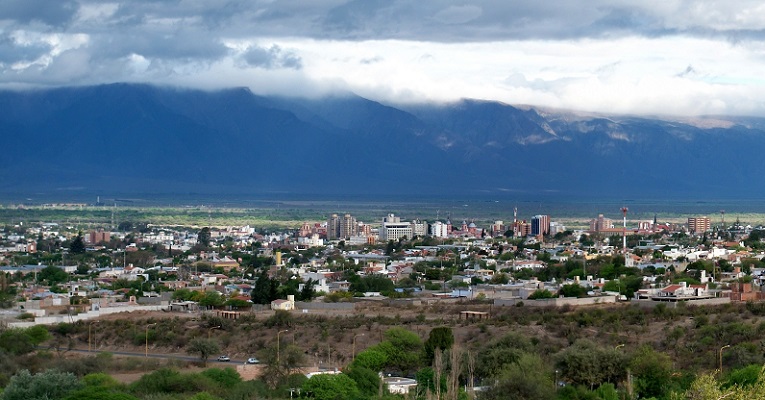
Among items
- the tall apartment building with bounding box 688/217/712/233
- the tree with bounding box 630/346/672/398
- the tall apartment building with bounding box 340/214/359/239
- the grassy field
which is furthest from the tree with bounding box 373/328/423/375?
the grassy field

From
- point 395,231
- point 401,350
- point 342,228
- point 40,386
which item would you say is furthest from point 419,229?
point 40,386

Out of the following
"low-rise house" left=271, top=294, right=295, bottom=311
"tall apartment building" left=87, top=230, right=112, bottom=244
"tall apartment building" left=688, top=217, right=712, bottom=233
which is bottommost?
"tall apartment building" left=87, top=230, right=112, bottom=244

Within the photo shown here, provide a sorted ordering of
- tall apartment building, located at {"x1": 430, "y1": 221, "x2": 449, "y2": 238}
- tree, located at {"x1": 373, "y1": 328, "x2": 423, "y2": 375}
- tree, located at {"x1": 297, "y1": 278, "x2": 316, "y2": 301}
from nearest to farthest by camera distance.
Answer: tree, located at {"x1": 373, "y1": 328, "x2": 423, "y2": 375}
tree, located at {"x1": 297, "y1": 278, "x2": 316, "y2": 301}
tall apartment building, located at {"x1": 430, "y1": 221, "x2": 449, "y2": 238}

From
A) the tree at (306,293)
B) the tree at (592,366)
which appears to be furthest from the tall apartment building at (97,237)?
the tree at (592,366)

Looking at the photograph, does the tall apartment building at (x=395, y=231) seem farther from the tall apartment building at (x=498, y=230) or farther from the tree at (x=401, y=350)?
the tree at (x=401, y=350)

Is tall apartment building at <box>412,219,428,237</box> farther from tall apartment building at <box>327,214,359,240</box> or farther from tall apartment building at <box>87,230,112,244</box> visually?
tall apartment building at <box>87,230,112,244</box>

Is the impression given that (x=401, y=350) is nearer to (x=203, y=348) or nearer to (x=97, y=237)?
(x=203, y=348)

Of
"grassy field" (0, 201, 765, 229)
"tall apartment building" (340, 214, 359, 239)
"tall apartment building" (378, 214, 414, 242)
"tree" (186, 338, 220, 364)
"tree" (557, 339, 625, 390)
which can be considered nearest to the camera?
"tree" (557, 339, 625, 390)

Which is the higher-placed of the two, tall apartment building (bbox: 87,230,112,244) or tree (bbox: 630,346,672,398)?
tree (bbox: 630,346,672,398)
